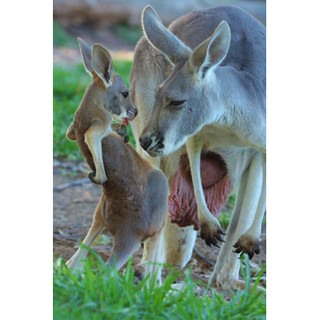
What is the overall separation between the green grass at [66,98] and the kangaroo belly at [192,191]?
2.58 feet

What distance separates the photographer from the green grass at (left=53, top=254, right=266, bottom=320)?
2.36 metres

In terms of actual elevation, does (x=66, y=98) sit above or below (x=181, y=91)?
above

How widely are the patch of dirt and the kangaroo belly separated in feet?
1.00

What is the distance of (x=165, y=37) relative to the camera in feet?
9.54

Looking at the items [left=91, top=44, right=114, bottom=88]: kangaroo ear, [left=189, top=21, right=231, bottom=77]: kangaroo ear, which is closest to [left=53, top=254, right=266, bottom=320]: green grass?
[left=91, top=44, right=114, bottom=88]: kangaroo ear

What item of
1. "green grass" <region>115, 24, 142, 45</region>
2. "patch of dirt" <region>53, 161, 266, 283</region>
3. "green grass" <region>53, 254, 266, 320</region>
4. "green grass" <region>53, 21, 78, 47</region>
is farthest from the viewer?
"green grass" <region>115, 24, 142, 45</region>

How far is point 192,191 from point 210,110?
643 mm

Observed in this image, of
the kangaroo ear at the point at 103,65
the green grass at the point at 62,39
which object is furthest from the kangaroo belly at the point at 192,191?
the green grass at the point at 62,39

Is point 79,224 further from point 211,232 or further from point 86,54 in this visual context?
point 86,54

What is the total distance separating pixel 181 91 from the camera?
2.85 metres

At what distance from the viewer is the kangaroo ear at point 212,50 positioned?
2727mm

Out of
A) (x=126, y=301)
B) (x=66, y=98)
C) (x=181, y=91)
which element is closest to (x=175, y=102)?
(x=181, y=91)

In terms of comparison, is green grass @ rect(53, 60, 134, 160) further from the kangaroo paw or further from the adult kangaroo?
the kangaroo paw
